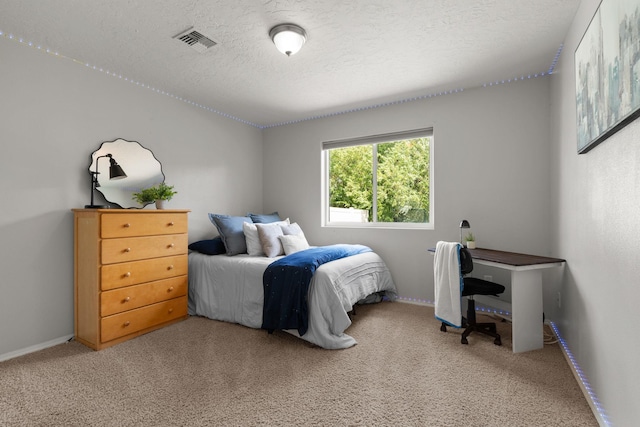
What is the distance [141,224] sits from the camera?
282 cm

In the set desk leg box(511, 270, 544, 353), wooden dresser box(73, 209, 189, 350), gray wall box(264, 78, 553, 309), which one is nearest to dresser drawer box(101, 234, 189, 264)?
wooden dresser box(73, 209, 189, 350)

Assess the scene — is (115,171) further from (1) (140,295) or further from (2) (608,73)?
(2) (608,73)

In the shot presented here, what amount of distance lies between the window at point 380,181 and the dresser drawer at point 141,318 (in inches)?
87.7

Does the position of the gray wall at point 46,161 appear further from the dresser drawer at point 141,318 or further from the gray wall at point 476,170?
the gray wall at point 476,170

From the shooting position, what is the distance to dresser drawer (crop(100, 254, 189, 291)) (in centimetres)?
257

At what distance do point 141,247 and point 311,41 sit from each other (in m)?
2.29

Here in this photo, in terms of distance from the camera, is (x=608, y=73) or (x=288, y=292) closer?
(x=608, y=73)

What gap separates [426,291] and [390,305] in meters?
0.45

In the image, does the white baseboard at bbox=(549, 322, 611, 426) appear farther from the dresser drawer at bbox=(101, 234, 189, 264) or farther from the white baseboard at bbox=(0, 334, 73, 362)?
the white baseboard at bbox=(0, 334, 73, 362)

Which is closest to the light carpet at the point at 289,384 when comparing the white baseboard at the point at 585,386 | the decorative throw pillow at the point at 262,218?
the white baseboard at the point at 585,386

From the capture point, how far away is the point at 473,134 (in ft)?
11.3

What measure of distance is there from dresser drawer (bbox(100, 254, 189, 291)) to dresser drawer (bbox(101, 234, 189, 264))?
5cm

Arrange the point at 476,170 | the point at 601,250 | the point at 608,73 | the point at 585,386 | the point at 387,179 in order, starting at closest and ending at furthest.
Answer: the point at 608,73 < the point at 601,250 < the point at 585,386 < the point at 476,170 < the point at 387,179

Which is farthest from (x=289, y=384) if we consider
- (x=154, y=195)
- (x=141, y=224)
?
(x=154, y=195)
